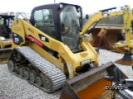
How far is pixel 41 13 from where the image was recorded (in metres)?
7.04

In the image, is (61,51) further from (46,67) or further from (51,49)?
(46,67)

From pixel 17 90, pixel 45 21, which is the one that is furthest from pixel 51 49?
pixel 17 90

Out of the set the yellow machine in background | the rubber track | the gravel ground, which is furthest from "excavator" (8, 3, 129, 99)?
the yellow machine in background

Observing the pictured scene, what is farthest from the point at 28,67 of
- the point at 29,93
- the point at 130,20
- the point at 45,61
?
the point at 130,20

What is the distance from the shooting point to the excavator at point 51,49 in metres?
6.14

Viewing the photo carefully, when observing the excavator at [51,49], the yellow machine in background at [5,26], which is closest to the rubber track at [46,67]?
the excavator at [51,49]

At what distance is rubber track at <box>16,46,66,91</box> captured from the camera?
5906 mm

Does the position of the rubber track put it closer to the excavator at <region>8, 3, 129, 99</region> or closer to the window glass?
the excavator at <region>8, 3, 129, 99</region>

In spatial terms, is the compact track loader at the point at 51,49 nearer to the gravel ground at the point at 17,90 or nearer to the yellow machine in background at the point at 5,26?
the gravel ground at the point at 17,90

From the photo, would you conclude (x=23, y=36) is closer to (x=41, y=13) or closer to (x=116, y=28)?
(x=41, y=13)

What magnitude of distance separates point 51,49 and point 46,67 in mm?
600

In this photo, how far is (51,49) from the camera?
21.7 ft

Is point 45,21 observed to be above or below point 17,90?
above

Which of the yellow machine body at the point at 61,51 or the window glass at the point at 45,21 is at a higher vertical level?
the window glass at the point at 45,21
